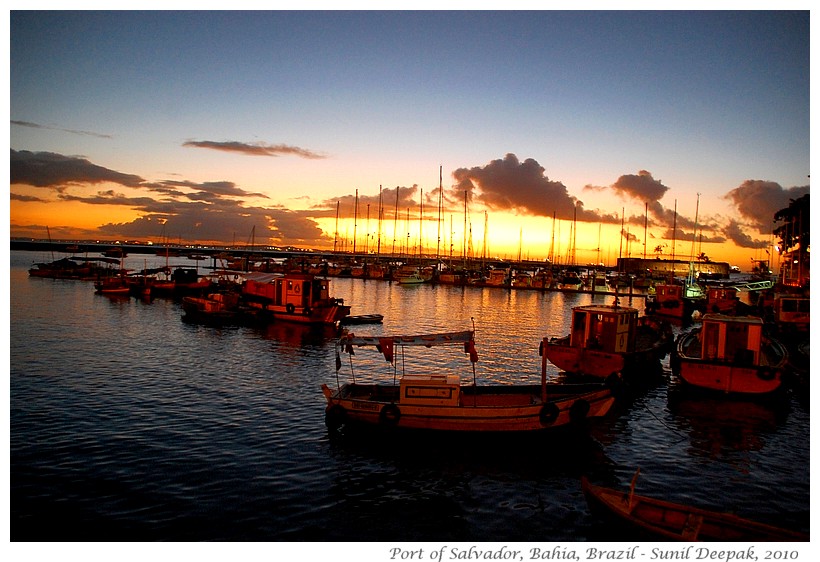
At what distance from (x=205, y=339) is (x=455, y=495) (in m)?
26.9

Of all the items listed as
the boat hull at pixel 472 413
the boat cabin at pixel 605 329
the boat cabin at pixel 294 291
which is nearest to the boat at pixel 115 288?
the boat cabin at pixel 294 291

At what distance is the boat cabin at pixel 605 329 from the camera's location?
27.0 metres

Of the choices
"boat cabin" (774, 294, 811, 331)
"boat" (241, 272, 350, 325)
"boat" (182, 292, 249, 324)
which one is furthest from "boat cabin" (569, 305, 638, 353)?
"boat" (182, 292, 249, 324)

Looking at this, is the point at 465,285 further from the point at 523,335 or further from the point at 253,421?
the point at 253,421

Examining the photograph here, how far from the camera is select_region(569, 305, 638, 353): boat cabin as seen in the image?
27031mm

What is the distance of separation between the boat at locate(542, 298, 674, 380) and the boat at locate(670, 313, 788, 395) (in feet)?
7.19

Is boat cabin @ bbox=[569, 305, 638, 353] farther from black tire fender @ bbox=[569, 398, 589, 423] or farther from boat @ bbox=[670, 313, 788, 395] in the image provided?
black tire fender @ bbox=[569, 398, 589, 423]

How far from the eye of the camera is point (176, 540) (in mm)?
12219

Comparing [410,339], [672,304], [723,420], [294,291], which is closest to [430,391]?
[410,339]

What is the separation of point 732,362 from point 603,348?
528 cm

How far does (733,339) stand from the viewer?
2502cm
